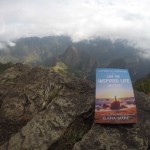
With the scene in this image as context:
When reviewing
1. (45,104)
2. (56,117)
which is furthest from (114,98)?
(45,104)

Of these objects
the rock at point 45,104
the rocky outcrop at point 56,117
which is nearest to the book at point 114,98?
the rocky outcrop at point 56,117

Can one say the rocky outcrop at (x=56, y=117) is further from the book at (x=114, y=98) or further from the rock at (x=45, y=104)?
the book at (x=114, y=98)

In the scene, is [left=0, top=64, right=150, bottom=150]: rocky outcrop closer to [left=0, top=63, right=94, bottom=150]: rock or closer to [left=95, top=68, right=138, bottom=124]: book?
[left=0, top=63, right=94, bottom=150]: rock

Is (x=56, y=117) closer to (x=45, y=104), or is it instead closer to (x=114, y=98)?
(x=45, y=104)

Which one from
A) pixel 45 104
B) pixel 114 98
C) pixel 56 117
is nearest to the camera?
pixel 114 98

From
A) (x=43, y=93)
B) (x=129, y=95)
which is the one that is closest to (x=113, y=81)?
(x=129, y=95)

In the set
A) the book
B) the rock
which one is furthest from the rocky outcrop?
the book
